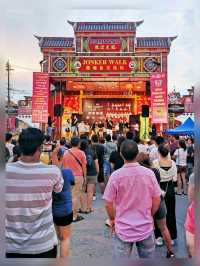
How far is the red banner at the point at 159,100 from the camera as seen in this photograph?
1053 cm

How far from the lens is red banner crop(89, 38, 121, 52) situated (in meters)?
17.2

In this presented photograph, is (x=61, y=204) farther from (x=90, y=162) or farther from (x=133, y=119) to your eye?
(x=133, y=119)

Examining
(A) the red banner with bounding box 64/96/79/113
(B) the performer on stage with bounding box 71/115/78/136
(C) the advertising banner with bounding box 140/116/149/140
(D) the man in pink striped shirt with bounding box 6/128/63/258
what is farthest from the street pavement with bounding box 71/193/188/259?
(A) the red banner with bounding box 64/96/79/113

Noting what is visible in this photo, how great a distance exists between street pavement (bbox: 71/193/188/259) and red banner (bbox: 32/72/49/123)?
2468mm

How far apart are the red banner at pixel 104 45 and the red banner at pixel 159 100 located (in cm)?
548

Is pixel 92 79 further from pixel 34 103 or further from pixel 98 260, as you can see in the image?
pixel 98 260

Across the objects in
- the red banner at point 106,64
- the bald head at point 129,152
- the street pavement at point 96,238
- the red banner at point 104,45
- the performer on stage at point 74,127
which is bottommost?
the street pavement at point 96,238

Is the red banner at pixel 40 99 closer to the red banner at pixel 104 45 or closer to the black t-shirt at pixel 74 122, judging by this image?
the red banner at pixel 104 45

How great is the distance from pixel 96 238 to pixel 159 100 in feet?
19.3

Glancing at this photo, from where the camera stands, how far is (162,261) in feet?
8.45

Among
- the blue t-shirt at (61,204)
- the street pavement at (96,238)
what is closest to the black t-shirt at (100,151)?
the street pavement at (96,238)

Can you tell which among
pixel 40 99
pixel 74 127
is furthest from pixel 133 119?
pixel 40 99

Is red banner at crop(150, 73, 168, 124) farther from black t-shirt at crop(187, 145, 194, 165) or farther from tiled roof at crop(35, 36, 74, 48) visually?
tiled roof at crop(35, 36, 74, 48)

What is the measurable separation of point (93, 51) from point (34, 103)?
295 inches
